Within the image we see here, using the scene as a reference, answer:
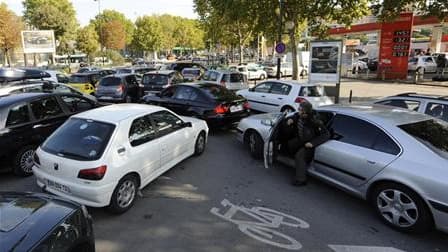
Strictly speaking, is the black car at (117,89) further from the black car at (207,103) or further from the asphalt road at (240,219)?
the asphalt road at (240,219)

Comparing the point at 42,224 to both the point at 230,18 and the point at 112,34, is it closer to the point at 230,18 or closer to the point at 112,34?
the point at 230,18

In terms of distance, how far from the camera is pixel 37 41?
127 ft

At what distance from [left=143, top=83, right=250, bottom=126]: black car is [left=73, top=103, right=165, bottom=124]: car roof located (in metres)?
3.00

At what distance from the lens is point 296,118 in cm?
600

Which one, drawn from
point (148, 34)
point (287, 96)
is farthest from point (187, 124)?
point (148, 34)

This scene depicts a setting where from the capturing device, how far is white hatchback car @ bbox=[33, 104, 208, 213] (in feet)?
14.9

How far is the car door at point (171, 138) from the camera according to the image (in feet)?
19.4

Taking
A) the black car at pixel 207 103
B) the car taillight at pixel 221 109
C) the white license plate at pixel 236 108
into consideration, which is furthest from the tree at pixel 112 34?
the car taillight at pixel 221 109

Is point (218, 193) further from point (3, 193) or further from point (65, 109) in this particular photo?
point (65, 109)

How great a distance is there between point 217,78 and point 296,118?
1061cm

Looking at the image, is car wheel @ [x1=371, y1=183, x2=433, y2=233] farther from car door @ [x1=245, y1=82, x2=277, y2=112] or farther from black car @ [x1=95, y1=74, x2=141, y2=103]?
black car @ [x1=95, y1=74, x2=141, y2=103]

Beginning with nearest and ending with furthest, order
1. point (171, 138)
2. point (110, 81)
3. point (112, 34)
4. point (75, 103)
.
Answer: point (171, 138) < point (75, 103) < point (110, 81) < point (112, 34)

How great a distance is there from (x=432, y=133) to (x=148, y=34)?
2634 inches

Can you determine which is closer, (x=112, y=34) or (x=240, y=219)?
(x=240, y=219)
